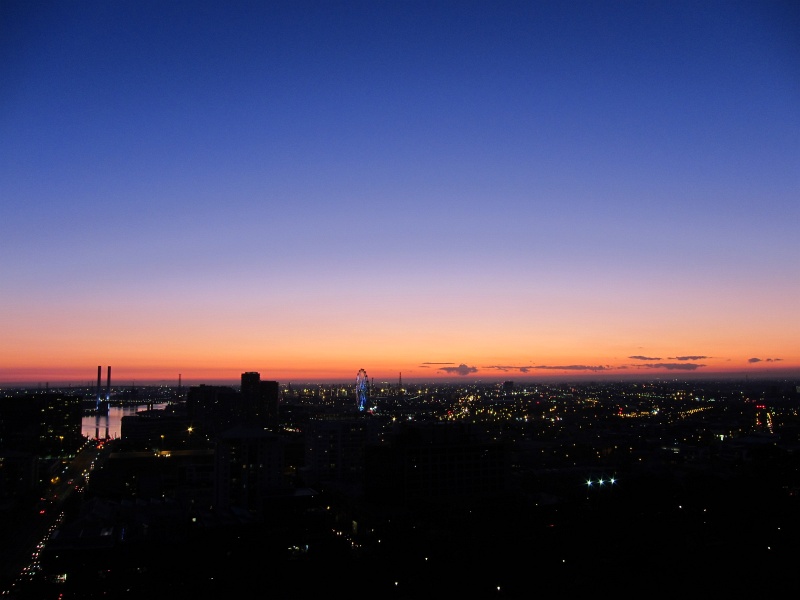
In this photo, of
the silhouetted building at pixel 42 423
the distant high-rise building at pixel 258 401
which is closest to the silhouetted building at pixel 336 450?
the silhouetted building at pixel 42 423

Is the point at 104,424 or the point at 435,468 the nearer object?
the point at 435,468

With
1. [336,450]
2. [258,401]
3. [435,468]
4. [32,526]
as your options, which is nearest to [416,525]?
[435,468]

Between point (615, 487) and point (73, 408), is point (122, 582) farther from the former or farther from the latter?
point (73, 408)

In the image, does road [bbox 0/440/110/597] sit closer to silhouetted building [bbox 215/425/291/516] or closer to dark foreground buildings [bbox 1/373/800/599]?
dark foreground buildings [bbox 1/373/800/599]

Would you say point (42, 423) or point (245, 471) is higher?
point (245, 471)

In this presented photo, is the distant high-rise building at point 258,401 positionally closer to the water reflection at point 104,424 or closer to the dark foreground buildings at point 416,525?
the water reflection at point 104,424

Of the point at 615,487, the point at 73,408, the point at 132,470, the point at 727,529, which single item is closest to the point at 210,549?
the point at 727,529

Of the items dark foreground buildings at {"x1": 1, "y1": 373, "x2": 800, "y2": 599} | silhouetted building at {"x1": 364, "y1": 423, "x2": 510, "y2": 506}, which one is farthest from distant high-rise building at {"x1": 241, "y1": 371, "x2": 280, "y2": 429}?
silhouetted building at {"x1": 364, "y1": 423, "x2": 510, "y2": 506}

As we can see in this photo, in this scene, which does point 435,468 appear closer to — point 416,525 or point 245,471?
point 416,525
